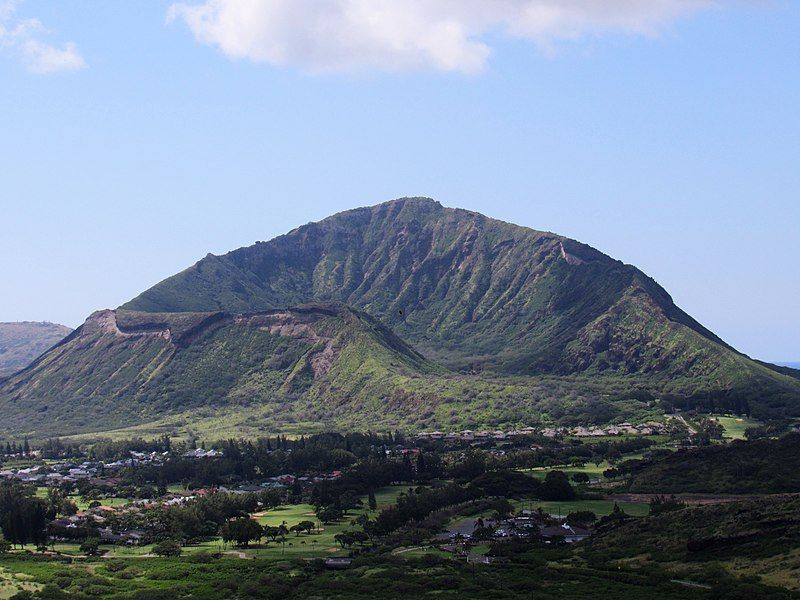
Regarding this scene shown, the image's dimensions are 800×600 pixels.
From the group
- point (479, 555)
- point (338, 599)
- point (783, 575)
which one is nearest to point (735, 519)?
point (783, 575)

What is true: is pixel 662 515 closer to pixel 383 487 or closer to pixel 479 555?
pixel 479 555

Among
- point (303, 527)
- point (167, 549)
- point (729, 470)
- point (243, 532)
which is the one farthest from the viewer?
point (729, 470)

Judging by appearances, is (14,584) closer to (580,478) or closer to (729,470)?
(580,478)

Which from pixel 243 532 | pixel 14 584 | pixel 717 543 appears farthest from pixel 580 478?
pixel 14 584

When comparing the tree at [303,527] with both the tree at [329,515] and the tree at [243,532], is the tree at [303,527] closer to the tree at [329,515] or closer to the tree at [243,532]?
the tree at [329,515]

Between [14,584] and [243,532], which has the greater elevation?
[243,532]

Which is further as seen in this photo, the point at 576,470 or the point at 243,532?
the point at 576,470

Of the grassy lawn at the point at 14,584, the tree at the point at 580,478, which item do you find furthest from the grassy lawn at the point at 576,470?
the grassy lawn at the point at 14,584

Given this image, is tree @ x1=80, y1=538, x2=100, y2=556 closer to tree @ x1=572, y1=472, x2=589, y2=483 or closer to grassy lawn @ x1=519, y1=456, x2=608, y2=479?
grassy lawn @ x1=519, y1=456, x2=608, y2=479

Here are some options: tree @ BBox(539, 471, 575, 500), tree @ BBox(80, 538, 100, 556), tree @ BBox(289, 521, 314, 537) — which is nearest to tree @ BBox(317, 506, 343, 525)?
tree @ BBox(289, 521, 314, 537)
